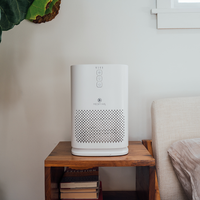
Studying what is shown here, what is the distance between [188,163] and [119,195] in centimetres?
48

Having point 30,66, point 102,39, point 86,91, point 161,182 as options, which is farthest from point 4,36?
point 161,182

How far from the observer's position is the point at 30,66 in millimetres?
1044

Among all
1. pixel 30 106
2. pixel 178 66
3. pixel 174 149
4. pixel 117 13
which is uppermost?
pixel 117 13

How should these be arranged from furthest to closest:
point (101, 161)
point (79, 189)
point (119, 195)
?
point (119, 195) → point (79, 189) → point (101, 161)

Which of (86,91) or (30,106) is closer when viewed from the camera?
(86,91)

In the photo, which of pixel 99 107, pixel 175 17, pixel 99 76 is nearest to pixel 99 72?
pixel 99 76

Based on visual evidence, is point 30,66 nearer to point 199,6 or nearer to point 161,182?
point 161,182

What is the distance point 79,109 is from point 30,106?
466 millimetres

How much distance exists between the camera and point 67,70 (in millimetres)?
1041

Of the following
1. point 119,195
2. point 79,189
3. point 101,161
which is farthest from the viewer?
point 119,195

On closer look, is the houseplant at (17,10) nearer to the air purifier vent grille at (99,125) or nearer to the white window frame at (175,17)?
the air purifier vent grille at (99,125)

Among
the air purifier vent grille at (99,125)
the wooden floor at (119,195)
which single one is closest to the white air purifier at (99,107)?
the air purifier vent grille at (99,125)

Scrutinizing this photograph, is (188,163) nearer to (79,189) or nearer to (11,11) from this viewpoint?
(79,189)

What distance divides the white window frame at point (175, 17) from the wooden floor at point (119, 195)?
3.16 ft
